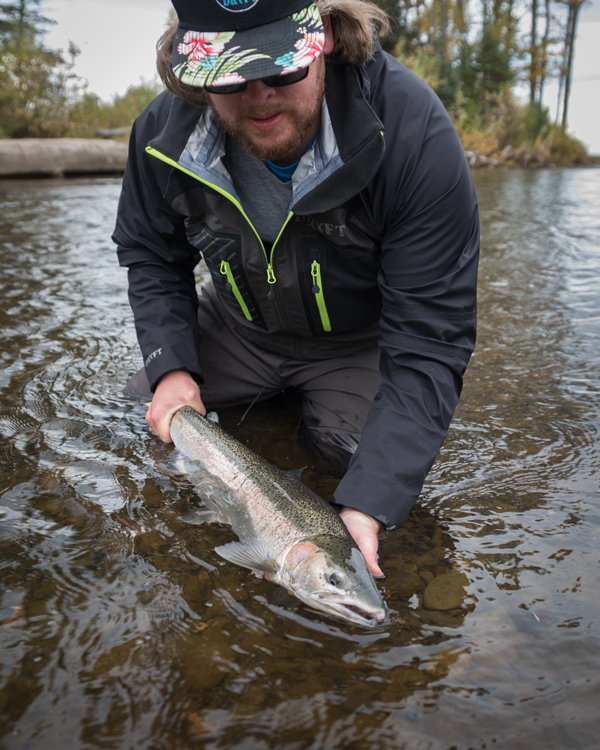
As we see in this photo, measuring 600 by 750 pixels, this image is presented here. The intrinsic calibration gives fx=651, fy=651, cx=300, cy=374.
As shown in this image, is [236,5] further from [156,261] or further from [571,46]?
[571,46]

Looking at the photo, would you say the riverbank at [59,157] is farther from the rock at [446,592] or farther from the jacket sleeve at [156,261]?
the rock at [446,592]

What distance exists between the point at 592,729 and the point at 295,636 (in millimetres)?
859

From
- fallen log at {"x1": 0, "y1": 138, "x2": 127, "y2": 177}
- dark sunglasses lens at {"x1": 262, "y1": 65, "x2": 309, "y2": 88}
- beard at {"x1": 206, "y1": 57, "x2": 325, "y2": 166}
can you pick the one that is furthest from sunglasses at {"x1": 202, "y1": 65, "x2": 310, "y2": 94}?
fallen log at {"x1": 0, "y1": 138, "x2": 127, "y2": 177}

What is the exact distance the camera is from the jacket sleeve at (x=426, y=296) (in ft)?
8.23

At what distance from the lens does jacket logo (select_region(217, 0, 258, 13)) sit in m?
2.34

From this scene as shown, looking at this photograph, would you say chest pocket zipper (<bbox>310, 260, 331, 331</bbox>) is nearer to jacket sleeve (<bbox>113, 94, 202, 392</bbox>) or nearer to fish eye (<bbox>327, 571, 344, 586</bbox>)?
jacket sleeve (<bbox>113, 94, 202, 392</bbox>)

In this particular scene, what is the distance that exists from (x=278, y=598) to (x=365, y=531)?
0.38 meters

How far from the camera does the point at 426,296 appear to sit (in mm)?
2598

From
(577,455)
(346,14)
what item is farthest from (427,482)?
(346,14)

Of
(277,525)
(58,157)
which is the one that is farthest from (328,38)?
(58,157)

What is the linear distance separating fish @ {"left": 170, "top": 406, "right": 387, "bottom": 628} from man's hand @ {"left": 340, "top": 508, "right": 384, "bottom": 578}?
0.28 feet

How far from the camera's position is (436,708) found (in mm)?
1801

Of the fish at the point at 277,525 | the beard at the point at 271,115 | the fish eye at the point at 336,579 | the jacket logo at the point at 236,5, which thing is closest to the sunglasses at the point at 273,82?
the beard at the point at 271,115

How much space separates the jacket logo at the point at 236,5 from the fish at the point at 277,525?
1.63 metres
